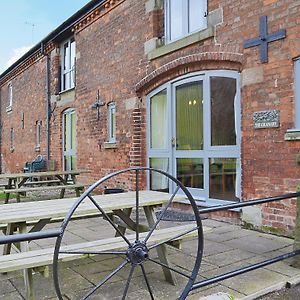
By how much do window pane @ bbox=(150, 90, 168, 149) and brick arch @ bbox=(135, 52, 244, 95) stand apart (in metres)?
0.26

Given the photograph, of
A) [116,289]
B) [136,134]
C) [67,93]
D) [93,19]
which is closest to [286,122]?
[116,289]

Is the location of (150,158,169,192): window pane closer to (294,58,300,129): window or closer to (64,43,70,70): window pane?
(294,58,300,129): window

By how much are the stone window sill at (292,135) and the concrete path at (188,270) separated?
1280 mm

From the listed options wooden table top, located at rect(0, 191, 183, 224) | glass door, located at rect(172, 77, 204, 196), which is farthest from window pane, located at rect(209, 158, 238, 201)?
wooden table top, located at rect(0, 191, 183, 224)

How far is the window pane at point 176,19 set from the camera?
6738 mm

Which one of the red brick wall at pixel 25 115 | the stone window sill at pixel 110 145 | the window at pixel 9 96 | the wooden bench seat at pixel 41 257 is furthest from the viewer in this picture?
the window at pixel 9 96

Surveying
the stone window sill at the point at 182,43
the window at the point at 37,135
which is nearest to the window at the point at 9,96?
the window at the point at 37,135

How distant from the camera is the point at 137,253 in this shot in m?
2.39

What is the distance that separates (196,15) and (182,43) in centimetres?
55

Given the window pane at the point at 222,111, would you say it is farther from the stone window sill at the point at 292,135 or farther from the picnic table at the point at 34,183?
the picnic table at the point at 34,183

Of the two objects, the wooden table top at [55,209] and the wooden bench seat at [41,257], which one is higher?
the wooden table top at [55,209]

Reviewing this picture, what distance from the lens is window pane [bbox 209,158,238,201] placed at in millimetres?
5699

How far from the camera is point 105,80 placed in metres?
8.84

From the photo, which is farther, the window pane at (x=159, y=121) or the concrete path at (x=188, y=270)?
the window pane at (x=159, y=121)
